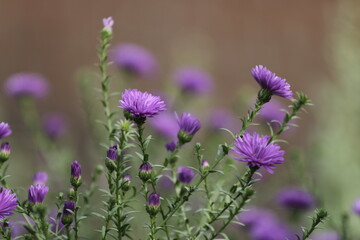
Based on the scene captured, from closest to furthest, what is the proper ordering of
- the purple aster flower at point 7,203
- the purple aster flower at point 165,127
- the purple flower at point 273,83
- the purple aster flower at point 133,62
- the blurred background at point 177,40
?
1. the purple aster flower at point 7,203
2. the purple flower at point 273,83
3. the purple aster flower at point 165,127
4. the purple aster flower at point 133,62
5. the blurred background at point 177,40

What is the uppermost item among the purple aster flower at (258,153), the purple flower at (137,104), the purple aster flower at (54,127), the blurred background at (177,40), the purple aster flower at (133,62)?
the blurred background at (177,40)

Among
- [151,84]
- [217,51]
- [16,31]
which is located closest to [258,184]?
[151,84]

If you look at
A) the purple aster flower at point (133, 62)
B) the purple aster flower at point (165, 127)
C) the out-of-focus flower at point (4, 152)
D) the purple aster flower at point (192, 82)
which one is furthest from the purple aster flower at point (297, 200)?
the out-of-focus flower at point (4, 152)

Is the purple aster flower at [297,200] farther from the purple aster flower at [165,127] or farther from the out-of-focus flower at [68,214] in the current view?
the out-of-focus flower at [68,214]

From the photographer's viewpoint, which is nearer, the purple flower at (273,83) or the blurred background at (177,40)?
the purple flower at (273,83)

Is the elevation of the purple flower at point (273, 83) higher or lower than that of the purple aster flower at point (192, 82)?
lower

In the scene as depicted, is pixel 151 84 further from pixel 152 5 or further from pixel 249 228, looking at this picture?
pixel 249 228

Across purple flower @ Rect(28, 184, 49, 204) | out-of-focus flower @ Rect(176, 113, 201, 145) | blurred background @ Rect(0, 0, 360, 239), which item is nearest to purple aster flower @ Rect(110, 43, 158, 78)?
out-of-focus flower @ Rect(176, 113, 201, 145)

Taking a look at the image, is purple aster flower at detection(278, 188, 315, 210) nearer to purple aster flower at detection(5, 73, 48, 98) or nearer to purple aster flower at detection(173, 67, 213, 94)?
purple aster flower at detection(173, 67, 213, 94)
